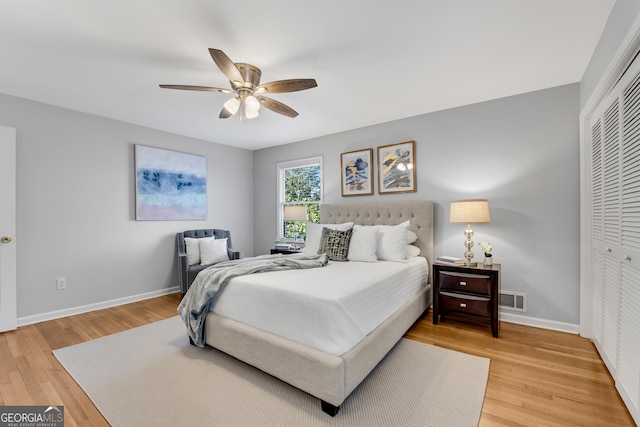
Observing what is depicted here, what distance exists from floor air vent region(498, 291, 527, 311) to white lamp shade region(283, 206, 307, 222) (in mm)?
2780

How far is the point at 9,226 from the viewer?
9.52 feet

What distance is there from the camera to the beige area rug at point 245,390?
1629 mm

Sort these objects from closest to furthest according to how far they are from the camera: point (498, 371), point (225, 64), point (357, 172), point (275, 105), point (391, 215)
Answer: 1. point (225, 64)
2. point (498, 371)
3. point (275, 105)
4. point (391, 215)
5. point (357, 172)

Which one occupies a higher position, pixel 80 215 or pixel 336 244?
pixel 80 215

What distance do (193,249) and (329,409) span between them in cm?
315

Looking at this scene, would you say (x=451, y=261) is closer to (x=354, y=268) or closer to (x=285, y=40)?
(x=354, y=268)

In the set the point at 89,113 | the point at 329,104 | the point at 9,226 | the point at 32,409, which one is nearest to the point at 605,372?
the point at 329,104

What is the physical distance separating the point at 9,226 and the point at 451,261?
185 inches

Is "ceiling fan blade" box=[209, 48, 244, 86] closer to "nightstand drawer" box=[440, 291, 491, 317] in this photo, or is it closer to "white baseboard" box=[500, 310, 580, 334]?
"nightstand drawer" box=[440, 291, 491, 317]

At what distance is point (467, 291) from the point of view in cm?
287

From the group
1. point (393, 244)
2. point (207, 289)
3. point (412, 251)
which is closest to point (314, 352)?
point (207, 289)

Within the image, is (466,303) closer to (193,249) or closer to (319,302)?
(319,302)

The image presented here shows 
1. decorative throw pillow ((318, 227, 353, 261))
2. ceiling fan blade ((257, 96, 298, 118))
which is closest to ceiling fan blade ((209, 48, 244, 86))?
ceiling fan blade ((257, 96, 298, 118))

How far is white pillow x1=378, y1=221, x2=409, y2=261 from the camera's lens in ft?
10.4
